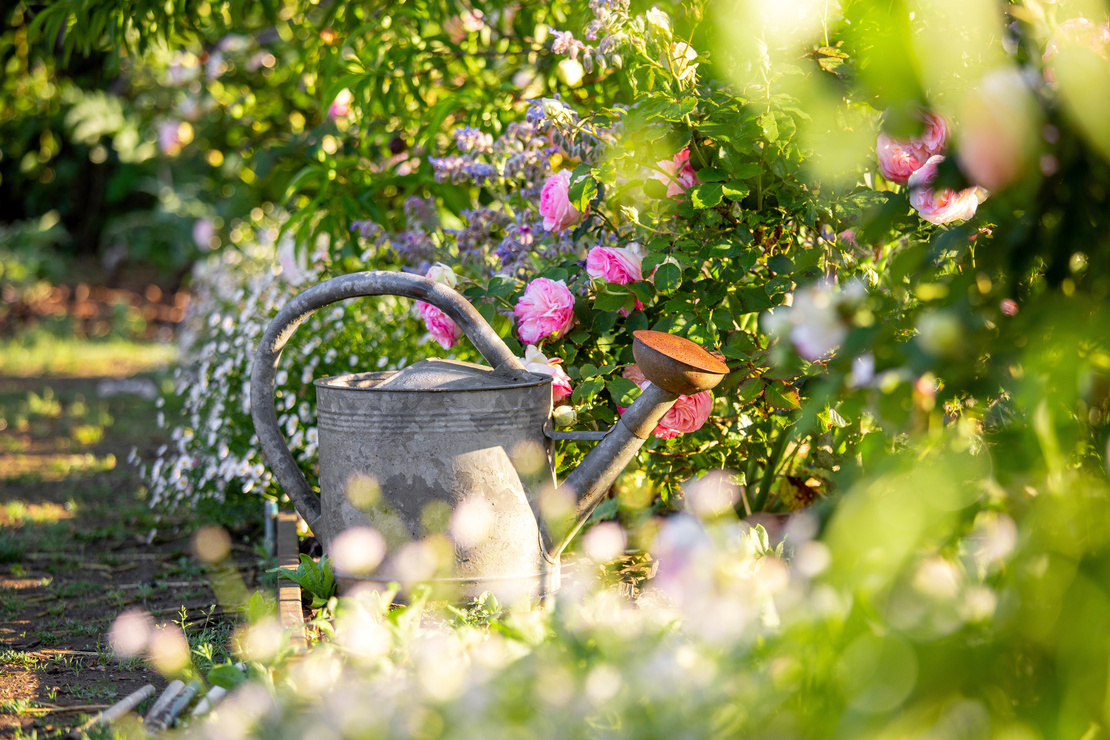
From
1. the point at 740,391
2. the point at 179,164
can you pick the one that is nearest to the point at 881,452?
the point at 740,391

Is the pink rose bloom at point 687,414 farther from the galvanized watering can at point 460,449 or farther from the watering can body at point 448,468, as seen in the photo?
the watering can body at point 448,468

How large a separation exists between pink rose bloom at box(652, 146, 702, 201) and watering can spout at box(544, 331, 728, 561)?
0.37 meters

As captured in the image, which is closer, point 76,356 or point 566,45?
point 566,45

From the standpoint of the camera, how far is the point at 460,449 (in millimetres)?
1682

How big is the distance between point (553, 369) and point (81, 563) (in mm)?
1553

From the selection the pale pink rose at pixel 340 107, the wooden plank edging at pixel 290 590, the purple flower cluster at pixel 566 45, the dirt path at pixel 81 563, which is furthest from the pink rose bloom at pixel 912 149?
the pale pink rose at pixel 340 107

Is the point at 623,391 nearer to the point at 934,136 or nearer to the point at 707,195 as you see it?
the point at 707,195

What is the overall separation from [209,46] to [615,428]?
395 centimetres

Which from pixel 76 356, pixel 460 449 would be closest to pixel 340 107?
pixel 460 449

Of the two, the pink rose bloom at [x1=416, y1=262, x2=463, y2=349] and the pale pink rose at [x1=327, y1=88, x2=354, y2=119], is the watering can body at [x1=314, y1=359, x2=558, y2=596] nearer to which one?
the pink rose bloom at [x1=416, y1=262, x2=463, y2=349]

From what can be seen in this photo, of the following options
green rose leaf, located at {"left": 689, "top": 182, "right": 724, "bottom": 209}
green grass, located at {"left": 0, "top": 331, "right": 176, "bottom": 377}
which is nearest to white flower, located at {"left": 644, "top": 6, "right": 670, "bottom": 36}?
green rose leaf, located at {"left": 689, "top": 182, "right": 724, "bottom": 209}

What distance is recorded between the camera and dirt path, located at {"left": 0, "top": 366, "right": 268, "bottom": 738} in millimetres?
1664

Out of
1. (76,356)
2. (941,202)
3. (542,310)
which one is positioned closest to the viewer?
(941,202)

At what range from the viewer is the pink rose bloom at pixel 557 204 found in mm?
1960
